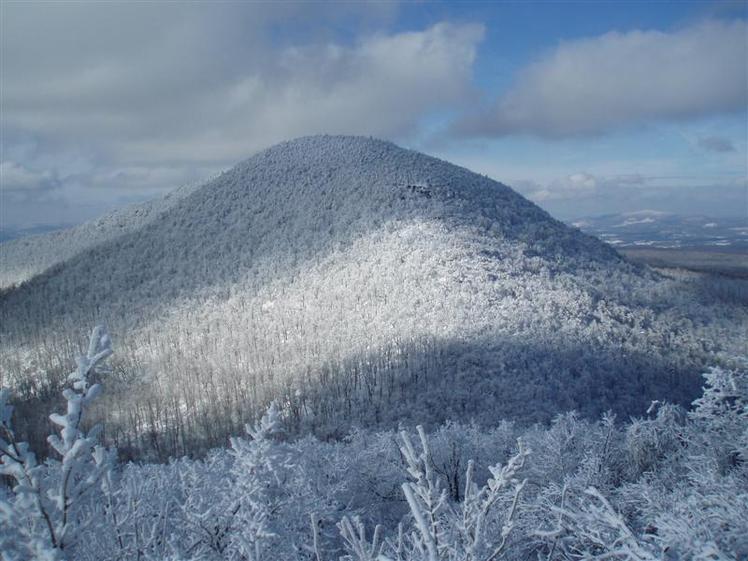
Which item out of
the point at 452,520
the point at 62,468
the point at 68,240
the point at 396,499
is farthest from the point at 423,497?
the point at 68,240

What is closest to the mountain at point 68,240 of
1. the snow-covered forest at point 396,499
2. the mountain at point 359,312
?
the mountain at point 359,312

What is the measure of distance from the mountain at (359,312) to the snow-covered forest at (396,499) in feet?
59.7

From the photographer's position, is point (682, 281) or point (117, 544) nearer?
point (117, 544)

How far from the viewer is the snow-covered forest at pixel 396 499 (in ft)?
13.4

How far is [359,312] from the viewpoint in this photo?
154 ft

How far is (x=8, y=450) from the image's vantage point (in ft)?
12.3

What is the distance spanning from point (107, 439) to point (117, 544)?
121 ft

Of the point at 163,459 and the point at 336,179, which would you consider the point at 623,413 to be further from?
the point at 336,179

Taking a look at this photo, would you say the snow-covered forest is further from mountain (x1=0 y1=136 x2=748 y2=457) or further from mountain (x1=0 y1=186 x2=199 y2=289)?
mountain (x1=0 y1=186 x2=199 y2=289)

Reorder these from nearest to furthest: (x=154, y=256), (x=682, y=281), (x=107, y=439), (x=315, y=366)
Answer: (x=107, y=439)
(x=315, y=366)
(x=682, y=281)
(x=154, y=256)

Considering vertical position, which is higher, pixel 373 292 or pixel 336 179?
pixel 336 179

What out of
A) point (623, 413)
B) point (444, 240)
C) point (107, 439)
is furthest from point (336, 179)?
point (623, 413)

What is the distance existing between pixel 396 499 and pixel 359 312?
31842 millimetres

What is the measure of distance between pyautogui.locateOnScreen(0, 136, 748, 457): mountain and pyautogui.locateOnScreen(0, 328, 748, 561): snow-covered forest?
18183mm
